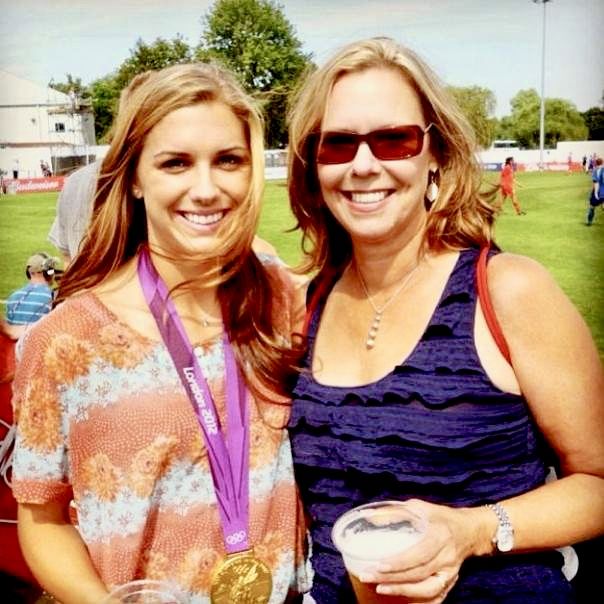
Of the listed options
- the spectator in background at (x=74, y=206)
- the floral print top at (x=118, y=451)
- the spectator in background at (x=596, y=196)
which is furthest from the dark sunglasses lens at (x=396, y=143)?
the spectator in background at (x=596, y=196)

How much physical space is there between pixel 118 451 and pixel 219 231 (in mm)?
568

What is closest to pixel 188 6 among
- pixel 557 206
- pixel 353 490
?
pixel 353 490

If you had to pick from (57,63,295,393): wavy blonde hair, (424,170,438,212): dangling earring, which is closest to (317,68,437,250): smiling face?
→ (424,170,438,212): dangling earring

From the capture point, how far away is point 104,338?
63.3 inches

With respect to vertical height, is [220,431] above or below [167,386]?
below

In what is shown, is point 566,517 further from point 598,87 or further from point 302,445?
point 598,87

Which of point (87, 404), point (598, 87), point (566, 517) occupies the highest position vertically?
point (598, 87)

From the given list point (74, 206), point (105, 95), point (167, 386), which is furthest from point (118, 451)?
point (74, 206)

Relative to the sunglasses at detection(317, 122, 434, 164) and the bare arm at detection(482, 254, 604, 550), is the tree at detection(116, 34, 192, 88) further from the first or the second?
the bare arm at detection(482, 254, 604, 550)

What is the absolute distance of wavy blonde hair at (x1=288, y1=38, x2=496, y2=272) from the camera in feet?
5.74

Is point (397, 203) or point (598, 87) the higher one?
point (598, 87)

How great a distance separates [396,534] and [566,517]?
1.38ft

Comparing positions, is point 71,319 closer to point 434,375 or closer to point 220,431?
point 220,431

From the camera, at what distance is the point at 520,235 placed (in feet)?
44.5
